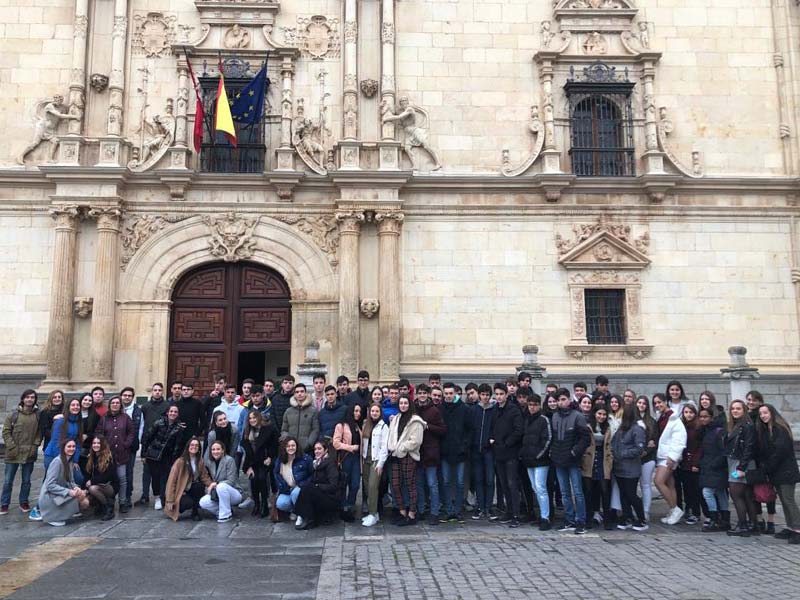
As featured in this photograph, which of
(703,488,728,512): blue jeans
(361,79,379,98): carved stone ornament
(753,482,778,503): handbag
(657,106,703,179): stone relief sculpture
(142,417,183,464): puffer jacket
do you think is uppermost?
(361,79,379,98): carved stone ornament

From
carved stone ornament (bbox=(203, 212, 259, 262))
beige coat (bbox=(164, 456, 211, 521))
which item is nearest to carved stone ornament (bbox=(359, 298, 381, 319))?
carved stone ornament (bbox=(203, 212, 259, 262))

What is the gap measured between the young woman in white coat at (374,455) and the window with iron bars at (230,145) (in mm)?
10048

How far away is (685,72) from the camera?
18.5 metres

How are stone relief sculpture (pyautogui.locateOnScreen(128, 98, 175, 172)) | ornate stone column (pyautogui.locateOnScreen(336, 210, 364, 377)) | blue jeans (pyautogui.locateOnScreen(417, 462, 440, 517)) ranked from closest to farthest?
blue jeans (pyautogui.locateOnScreen(417, 462, 440, 517)), ornate stone column (pyautogui.locateOnScreen(336, 210, 364, 377)), stone relief sculpture (pyautogui.locateOnScreen(128, 98, 175, 172))

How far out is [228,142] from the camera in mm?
17812

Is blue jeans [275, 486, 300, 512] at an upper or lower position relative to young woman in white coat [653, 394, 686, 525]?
lower

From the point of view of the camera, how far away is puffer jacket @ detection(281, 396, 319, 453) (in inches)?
383

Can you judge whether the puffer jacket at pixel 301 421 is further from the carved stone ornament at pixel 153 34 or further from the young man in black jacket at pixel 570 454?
the carved stone ornament at pixel 153 34

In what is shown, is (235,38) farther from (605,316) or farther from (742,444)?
(742,444)

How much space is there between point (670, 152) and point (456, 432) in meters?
12.3

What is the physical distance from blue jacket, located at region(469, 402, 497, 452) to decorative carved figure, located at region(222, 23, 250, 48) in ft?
43.0

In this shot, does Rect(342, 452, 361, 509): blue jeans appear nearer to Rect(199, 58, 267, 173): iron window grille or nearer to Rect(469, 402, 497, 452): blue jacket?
Rect(469, 402, 497, 452): blue jacket

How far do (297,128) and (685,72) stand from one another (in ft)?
35.9

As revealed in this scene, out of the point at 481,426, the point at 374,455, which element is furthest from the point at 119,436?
the point at 481,426
